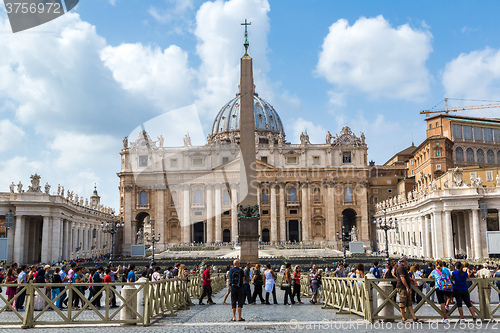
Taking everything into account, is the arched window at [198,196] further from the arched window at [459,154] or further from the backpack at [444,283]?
the backpack at [444,283]

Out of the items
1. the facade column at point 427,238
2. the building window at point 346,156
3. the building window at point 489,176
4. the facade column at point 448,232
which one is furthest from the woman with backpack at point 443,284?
the building window at point 346,156

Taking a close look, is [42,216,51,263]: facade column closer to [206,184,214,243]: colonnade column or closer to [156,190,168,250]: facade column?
[156,190,168,250]: facade column

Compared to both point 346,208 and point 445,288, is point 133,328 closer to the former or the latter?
point 445,288

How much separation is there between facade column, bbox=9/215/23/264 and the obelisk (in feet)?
84.7

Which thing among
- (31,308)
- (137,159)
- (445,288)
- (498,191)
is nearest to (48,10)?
(31,308)

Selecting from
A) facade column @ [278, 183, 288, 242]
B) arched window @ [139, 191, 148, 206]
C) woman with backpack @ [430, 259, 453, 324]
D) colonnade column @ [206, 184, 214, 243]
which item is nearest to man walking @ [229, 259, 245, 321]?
woman with backpack @ [430, 259, 453, 324]

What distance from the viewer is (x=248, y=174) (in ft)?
81.0

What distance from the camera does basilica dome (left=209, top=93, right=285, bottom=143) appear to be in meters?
98.0

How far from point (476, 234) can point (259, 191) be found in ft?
130

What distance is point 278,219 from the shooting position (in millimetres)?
76000

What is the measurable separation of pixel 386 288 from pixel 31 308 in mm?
7884

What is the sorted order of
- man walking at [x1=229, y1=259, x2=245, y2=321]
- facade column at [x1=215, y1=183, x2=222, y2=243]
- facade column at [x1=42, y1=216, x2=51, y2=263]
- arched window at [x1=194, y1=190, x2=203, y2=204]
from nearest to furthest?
man walking at [x1=229, y1=259, x2=245, y2=321]
facade column at [x1=42, y1=216, x2=51, y2=263]
facade column at [x1=215, y1=183, x2=222, y2=243]
arched window at [x1=194, y1=190, x2=203, y2=204]

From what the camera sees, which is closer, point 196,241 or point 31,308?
point 31,308

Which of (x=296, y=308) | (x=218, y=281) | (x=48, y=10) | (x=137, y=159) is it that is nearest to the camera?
(x=48, y=10)
